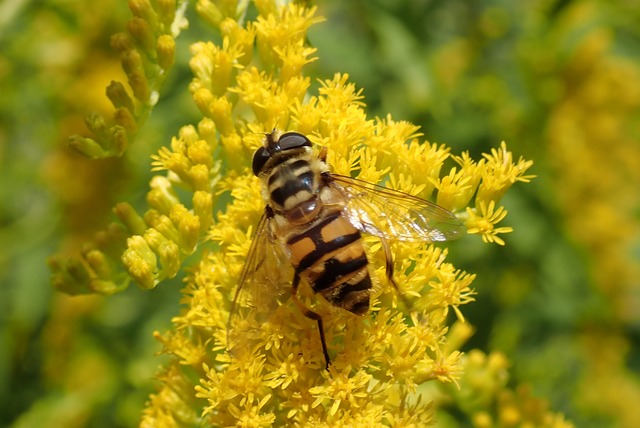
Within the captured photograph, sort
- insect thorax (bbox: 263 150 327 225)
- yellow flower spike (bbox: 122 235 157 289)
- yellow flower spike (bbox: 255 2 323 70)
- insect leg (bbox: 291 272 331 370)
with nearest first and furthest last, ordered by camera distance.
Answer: insect leg (bbox: 291 272 331 370) < yellow flower spike (bbox: 122 235 157 289) < insect thorax (bbox: 263 150 327 225) < yellow flower spike (bbox: 255 2 323 70)

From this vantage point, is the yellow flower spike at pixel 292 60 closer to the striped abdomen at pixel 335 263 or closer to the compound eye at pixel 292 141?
the compound eye at pixel 292 141

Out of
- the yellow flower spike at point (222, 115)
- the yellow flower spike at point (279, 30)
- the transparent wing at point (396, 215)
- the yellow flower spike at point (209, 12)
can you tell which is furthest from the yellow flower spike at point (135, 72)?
the transparent wing at point (396, 215)

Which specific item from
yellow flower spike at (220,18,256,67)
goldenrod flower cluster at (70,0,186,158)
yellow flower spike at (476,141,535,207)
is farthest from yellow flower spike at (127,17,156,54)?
yellow flower spike at (476,141,535,207)

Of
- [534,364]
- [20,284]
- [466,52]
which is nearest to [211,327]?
[534,364]

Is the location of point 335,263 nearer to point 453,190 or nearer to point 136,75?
point 453,190

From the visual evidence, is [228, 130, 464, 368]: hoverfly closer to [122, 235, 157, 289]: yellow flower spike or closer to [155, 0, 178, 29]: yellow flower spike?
[122, 235, 157, 289]: yellow flower spike

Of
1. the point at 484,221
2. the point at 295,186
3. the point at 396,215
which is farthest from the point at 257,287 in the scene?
the point at 484,221
